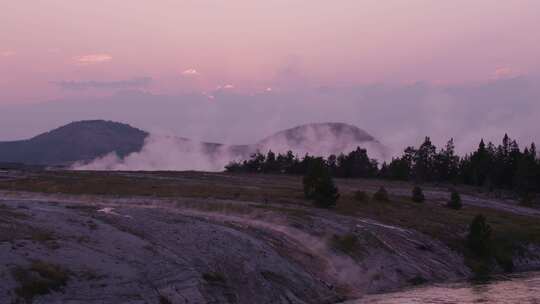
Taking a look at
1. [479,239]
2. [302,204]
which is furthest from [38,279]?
[479,239]

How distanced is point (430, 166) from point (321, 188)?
11084 centimetres

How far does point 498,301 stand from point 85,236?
3086 cm

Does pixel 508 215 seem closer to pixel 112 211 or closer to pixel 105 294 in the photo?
pixel 112 211

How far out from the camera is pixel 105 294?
36.4 meters

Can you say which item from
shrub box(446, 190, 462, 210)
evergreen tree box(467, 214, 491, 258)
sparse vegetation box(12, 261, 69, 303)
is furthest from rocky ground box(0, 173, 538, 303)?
shrub box(446, 190, 462, 210)

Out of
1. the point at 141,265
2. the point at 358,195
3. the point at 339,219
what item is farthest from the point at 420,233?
the point at 141,265

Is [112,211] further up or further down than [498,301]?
further up

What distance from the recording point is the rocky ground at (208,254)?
1451 inches

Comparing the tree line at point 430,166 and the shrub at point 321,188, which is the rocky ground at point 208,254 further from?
the tree line at point 430,166

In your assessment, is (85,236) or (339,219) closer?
(85,236)

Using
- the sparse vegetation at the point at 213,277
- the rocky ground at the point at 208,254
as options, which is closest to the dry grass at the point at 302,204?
the rocky ground at the point at 208,254

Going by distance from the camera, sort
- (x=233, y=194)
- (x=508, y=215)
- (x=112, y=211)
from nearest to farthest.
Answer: (x=112, y=211) → (x=233, y=194) → (x=508, y=215)

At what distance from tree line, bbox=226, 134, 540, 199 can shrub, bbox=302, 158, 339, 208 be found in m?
80.1

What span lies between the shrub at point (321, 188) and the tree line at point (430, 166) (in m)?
80.1
